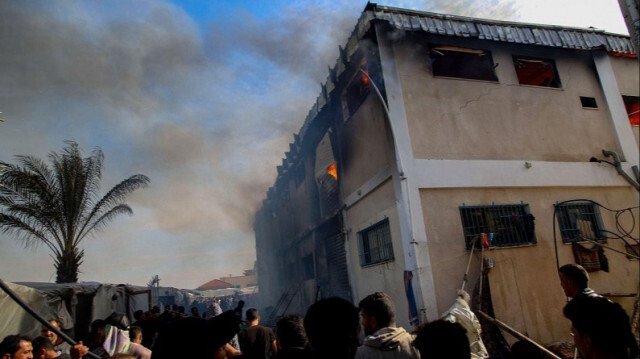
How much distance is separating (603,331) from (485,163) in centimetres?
674

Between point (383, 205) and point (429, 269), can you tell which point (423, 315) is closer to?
point (429, 269)

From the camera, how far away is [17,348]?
3410 mm

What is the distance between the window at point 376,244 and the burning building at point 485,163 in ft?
0.15

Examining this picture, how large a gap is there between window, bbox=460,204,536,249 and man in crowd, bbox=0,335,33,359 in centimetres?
694

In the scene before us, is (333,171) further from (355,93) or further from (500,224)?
(500,224)

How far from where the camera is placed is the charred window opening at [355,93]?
931cm

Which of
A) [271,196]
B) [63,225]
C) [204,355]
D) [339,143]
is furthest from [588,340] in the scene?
[271,196]

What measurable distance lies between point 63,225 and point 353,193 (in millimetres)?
9095

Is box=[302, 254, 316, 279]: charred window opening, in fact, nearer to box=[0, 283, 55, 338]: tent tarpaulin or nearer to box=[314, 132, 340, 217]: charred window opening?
box=[314, 132, 340, 217]: charred window opening

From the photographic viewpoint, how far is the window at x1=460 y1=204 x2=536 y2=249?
295 inches

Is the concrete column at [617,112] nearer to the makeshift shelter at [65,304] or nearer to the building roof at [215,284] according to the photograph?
the makeshift shelter at [65,304]

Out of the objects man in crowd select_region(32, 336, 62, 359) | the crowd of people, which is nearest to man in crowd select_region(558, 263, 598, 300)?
the crowd of people

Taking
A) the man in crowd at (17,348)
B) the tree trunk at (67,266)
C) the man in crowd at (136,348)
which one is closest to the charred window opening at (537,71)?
the man in crowd at (136,348)

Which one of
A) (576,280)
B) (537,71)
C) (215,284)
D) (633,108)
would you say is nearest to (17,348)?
(576,280)
